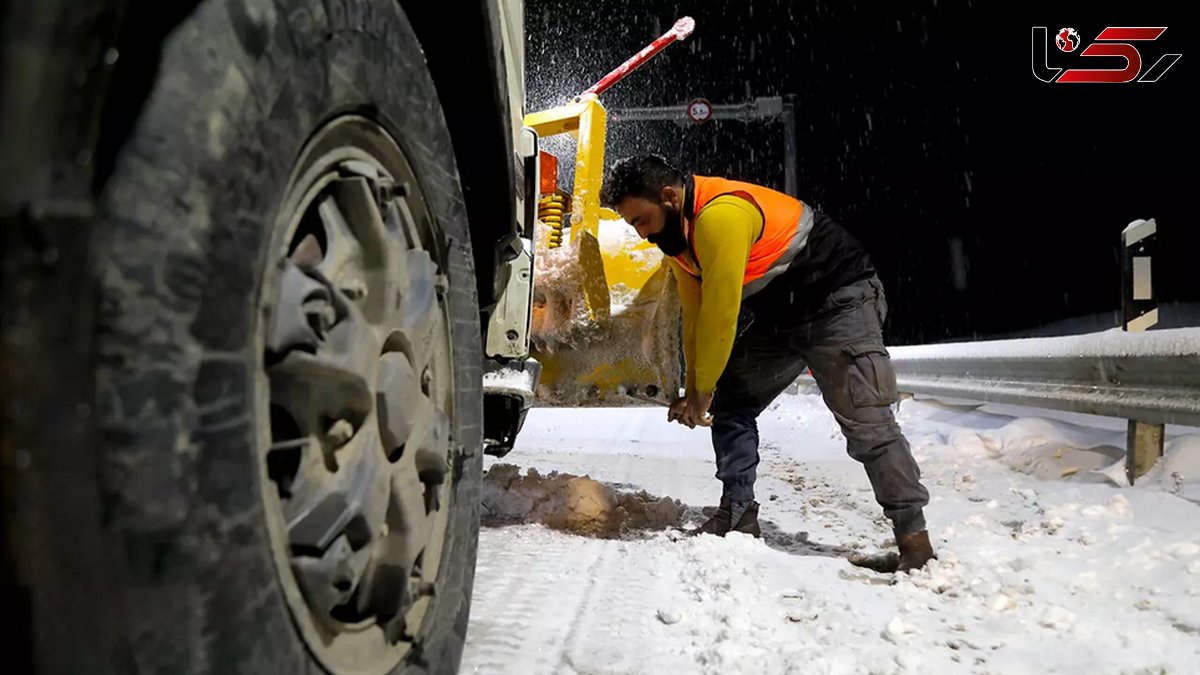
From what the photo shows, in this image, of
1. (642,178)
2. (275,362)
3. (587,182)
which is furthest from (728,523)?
(275,362)

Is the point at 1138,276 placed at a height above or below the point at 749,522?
above

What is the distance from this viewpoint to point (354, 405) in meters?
1.01

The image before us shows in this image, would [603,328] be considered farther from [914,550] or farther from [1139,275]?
[1139,275]

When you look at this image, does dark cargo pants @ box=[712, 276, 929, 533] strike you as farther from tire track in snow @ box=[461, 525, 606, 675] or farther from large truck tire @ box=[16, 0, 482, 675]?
large truck tire @ box=[16, 0, 482, 675]

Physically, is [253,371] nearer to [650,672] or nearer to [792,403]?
[650,672]

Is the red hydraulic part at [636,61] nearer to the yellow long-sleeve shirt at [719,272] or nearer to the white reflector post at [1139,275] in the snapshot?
the yellow long-sleeve shirt at [719,272]

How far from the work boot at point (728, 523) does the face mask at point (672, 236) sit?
1190 mm

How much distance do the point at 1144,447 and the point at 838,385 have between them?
1.55 m

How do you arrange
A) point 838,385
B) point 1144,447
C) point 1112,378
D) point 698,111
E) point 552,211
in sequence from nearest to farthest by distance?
point 838,385 → point 1144,447 → point 1112,378 → point 552,211 → point 698,111

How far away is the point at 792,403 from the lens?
9039mm

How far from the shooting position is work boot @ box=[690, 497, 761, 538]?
340 centimetres

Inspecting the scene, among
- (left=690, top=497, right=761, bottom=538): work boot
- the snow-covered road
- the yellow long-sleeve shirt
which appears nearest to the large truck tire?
the snow-covered road

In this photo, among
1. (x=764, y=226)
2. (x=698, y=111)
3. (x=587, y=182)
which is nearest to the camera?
(x=764, y=226)

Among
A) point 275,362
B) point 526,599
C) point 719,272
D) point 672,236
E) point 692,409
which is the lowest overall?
point 526,599
